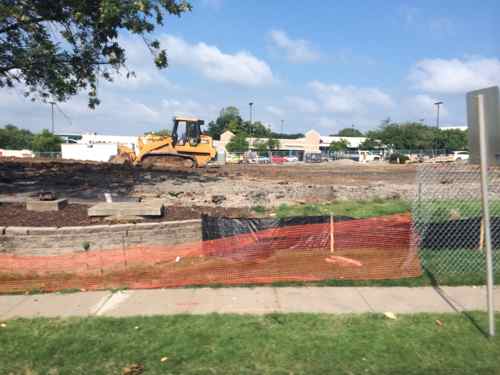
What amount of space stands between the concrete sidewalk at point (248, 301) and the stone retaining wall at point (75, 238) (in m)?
1.07

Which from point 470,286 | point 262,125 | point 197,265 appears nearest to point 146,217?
point 197,265

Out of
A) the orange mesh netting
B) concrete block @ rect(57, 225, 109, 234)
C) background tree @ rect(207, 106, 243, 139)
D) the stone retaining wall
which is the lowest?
the orange mesh netting

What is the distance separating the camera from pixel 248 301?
5398 millimetres

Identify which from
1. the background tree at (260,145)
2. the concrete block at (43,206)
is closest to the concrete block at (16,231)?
the concrete block at (43,206)

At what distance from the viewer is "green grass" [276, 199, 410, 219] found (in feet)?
35.1

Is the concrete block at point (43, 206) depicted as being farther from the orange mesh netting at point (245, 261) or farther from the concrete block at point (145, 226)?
the concrete block at point (145, 226)

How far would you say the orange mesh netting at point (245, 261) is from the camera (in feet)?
20.6

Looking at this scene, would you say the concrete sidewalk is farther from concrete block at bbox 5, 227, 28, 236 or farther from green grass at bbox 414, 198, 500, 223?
green grass at bbox 414, 198, 500, 223

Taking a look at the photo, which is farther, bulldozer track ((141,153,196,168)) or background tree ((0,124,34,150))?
background tree ((0,124,34,150))

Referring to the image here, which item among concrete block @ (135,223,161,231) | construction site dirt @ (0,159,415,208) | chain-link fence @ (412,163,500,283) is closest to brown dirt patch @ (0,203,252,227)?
concrete block @ (135,223,161,231)

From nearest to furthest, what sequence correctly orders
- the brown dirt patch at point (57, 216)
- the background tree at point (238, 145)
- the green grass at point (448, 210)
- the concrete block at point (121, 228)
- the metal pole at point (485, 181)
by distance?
1. the metal pole at point (485, 181)
2. the concrete block at point (121, 228)
3. the brown dirt patch at point (57, 216)
4. the green grass at point (448, 210)
5. the background tree at point (238, 145)

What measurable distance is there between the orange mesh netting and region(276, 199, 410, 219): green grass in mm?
2821

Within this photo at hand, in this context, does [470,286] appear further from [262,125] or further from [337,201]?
[262,125]

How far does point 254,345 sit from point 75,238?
4.06 metres
